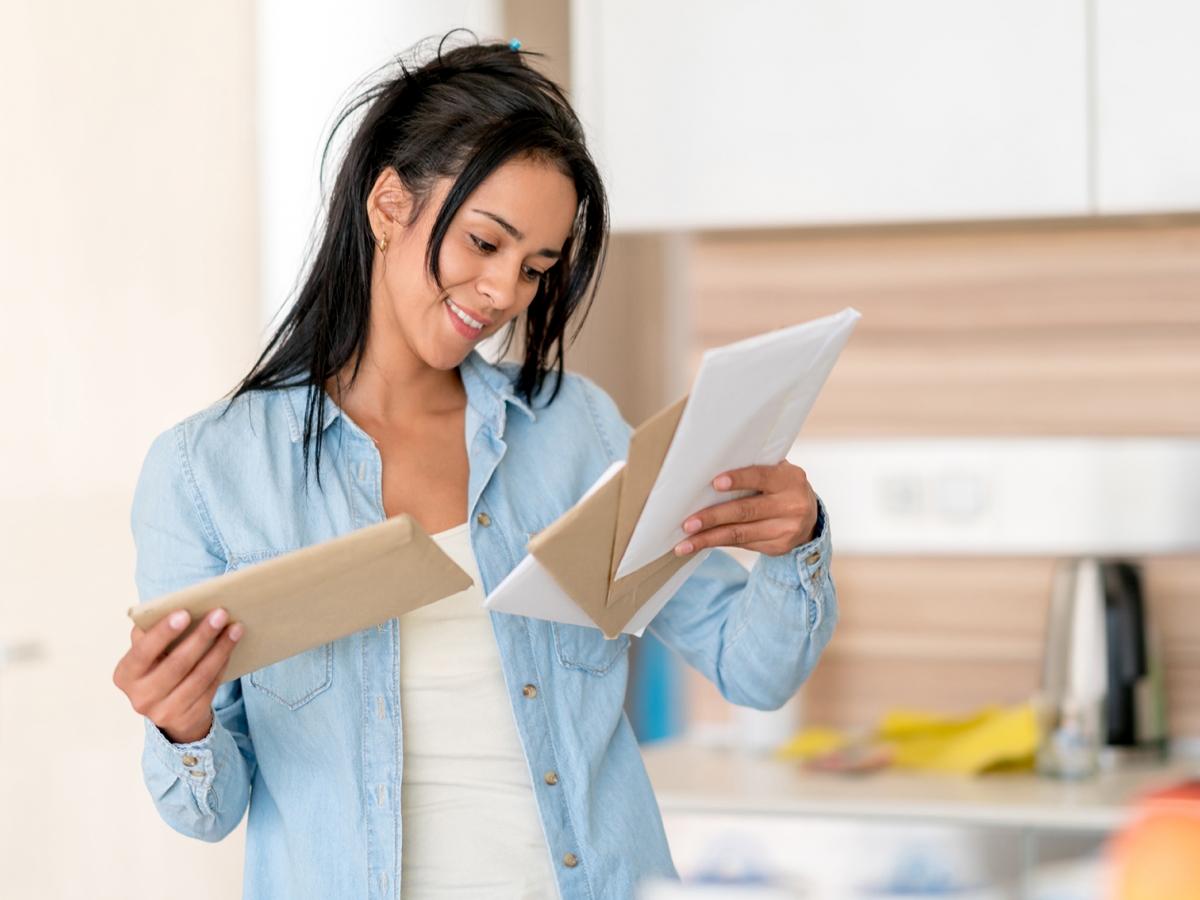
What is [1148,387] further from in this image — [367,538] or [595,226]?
[367,538]

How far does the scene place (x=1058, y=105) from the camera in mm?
1624

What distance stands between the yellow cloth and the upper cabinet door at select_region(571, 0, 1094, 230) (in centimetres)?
73

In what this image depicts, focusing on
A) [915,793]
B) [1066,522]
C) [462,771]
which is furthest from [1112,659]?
[462,771]

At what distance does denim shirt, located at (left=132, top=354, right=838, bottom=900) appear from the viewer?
0.98 meters

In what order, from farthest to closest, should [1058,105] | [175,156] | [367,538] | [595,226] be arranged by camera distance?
[175,156]
[1058,105]
[595,226]
[367,538]

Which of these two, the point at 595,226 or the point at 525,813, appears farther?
the point at 595,226

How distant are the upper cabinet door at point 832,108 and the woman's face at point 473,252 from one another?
25.6 inches

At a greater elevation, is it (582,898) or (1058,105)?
(1058,105)

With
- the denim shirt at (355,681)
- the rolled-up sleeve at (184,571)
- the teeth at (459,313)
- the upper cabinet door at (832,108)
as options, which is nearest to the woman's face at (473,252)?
the teeth at (459,313)

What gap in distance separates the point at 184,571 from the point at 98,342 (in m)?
0.80

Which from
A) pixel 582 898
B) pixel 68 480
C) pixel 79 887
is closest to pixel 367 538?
pixel 582 898

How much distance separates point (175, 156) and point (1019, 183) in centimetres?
118

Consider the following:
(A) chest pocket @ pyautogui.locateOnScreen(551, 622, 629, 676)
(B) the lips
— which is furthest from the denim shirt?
(B) the lips

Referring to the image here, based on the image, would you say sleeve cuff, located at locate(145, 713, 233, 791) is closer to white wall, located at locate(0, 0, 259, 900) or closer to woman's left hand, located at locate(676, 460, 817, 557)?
woman's left hand, located at locate(676, 460, 817, 557)
